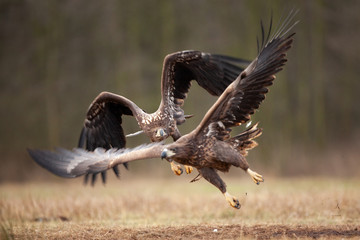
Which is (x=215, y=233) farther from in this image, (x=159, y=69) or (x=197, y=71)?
(x=159, y=69)

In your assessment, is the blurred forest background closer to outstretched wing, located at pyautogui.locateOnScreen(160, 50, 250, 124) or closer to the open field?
the open field

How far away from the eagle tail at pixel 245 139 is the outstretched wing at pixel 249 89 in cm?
24

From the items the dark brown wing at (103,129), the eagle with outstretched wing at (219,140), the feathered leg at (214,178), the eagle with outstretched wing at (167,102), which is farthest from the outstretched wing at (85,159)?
the dark brown wing at (103,129)

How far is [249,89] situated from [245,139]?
0.79 m

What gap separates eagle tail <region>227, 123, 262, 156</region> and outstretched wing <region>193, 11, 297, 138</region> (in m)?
0.24

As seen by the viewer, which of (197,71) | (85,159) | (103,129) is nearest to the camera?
(85,159)

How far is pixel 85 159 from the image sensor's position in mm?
7469

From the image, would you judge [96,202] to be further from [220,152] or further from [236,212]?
[220,152]

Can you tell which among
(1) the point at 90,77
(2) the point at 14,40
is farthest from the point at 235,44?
Result: (2) the point at 14,40

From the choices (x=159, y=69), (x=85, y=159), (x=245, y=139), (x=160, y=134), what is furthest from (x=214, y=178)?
(x=159, y=69)

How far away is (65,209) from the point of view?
9.55m

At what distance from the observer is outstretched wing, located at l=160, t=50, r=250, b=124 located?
29.1ft

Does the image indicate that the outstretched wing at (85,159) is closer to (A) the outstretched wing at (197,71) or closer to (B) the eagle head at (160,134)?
(B) the eagle head at (160,134)

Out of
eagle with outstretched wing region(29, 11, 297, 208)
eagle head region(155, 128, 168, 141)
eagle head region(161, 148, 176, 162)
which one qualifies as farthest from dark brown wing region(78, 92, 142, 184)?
eagle head region(161, 148, 176, 162)
